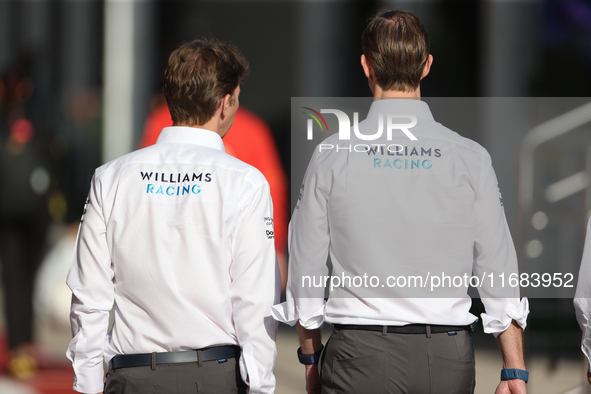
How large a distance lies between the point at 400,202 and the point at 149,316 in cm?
81

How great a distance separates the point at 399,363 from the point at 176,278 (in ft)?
2.25

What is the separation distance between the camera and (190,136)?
214 cm

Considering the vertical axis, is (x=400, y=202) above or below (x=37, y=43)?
below

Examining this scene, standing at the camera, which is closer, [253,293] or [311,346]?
[253,293]

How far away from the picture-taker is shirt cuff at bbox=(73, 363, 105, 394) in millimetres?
2078

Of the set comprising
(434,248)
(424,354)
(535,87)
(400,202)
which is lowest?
(424,354)

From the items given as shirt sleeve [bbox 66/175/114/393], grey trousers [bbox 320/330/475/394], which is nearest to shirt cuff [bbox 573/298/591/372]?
grey trousers [bbox 320/330/475/394]

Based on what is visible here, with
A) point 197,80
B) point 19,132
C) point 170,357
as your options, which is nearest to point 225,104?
point 197,80

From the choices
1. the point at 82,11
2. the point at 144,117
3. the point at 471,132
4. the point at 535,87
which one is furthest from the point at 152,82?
the point at 535,87

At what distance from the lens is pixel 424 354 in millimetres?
2010

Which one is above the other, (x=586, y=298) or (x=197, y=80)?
(x=197, y=80)

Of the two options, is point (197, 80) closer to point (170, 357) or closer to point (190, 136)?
point (190, 136)

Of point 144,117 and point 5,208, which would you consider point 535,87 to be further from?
point 5,208

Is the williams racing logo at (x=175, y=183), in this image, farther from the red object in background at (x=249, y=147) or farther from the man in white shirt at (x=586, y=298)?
the red object in background at (x=249, y=147)
